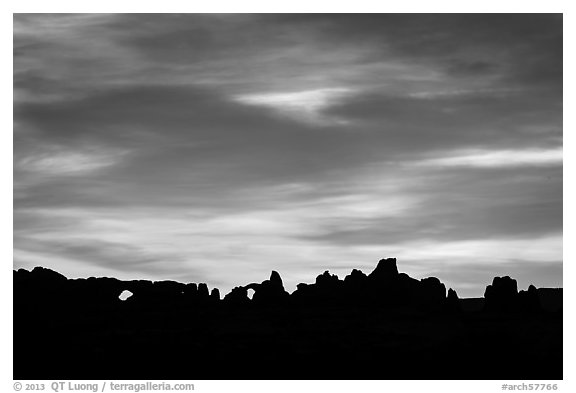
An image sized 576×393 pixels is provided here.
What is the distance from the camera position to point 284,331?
112m

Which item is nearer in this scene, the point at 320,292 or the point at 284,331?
the point at 284,331

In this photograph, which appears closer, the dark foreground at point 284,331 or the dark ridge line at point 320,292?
the dark foreground at point 284,331

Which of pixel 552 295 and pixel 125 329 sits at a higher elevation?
pixel 552 295

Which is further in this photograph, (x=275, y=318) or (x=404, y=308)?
(x=404, y=308)

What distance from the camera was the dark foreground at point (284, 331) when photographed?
93.4 meters

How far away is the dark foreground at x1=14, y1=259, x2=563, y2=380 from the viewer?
93.4 metres

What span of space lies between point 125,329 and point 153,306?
15.8 metres

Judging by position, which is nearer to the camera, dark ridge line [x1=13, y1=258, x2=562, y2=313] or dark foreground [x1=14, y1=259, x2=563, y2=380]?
dark foreground [x1=14, y1=259, x2=563, y2=380]
